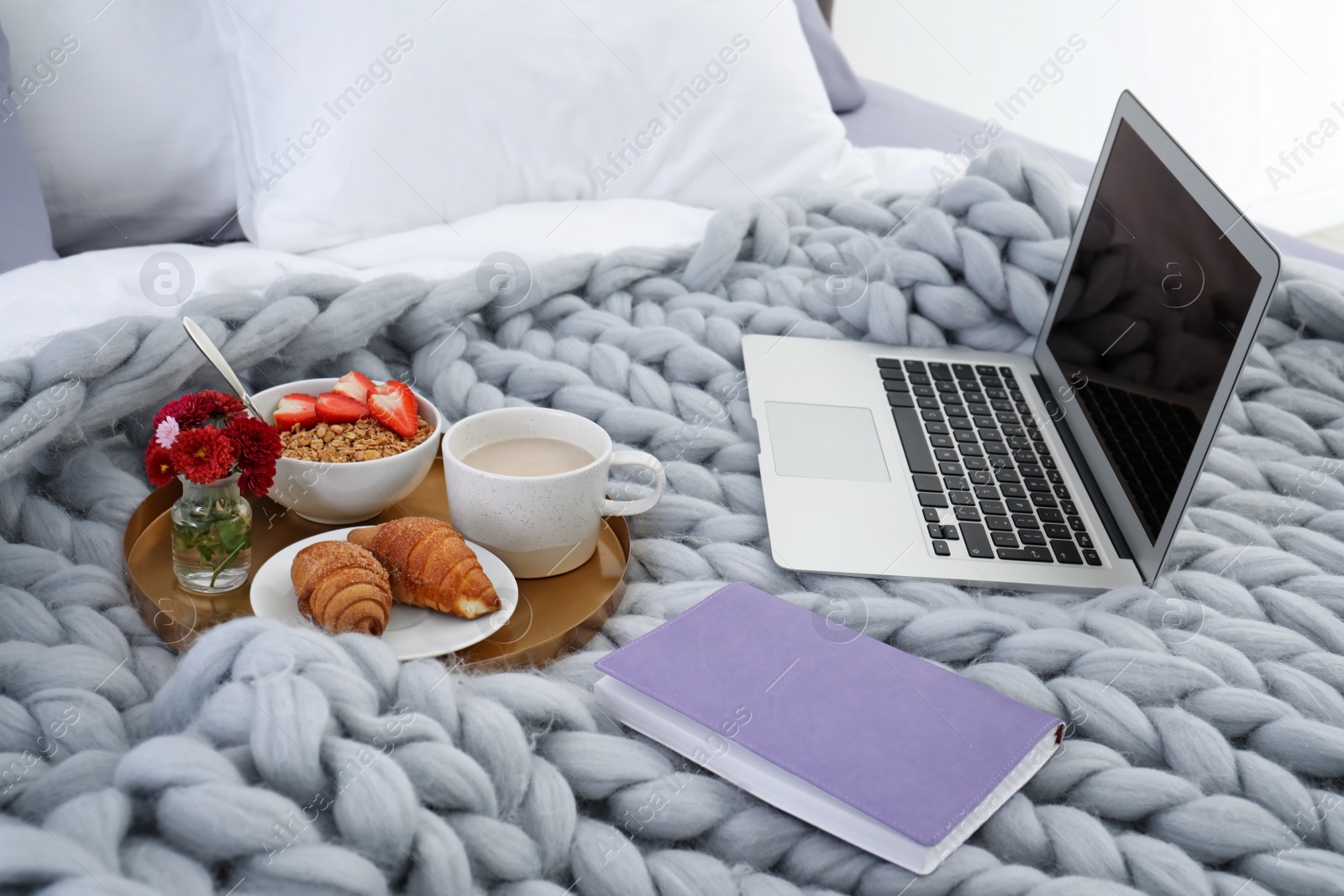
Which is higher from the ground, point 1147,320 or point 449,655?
point 1147,320

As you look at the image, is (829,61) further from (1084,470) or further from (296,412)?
(296,412)

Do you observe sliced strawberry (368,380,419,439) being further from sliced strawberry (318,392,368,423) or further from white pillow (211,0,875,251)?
white pillow (211,0,875,251)

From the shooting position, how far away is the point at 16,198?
1052 mm

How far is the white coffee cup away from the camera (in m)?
0.67

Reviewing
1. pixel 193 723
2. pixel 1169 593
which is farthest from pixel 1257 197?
pixel 193 723

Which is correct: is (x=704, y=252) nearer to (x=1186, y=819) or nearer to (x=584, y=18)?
(x=584, y=18)

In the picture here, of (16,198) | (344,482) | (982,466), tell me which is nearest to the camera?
(344,482)

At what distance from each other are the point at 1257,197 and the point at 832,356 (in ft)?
9.46

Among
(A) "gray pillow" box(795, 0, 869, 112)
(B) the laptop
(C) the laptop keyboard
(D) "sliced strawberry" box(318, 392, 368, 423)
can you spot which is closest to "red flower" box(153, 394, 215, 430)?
(D) "sliced strawberry" box(318, 392, 368, 423)

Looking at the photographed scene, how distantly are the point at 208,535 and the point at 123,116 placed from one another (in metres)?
0.79

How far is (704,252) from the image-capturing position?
41.9 inches

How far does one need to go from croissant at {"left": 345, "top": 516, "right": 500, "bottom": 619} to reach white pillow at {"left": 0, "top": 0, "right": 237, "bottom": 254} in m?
0.83

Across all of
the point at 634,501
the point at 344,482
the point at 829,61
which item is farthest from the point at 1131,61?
the point at 344,482

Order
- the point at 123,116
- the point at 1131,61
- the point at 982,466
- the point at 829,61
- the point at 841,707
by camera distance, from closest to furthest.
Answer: the point at 841,707 → the point at 982,466 → the point at 123,116 → the point at 829,61 → the point at 1131,61
